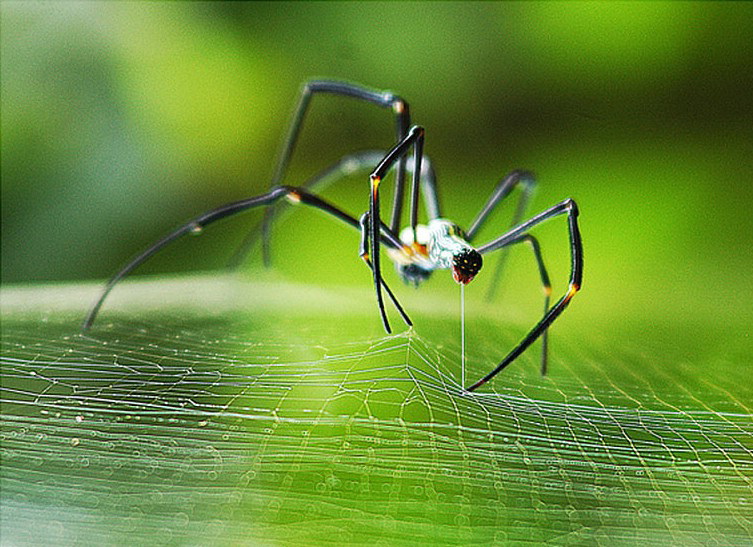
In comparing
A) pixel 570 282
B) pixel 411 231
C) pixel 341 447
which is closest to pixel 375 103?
pixel 411 231

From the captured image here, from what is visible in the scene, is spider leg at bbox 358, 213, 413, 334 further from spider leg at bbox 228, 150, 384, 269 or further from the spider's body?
spider leg at bbox 228, 150, 384, 269

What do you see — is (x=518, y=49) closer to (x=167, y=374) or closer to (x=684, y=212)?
(x=684, y=212)

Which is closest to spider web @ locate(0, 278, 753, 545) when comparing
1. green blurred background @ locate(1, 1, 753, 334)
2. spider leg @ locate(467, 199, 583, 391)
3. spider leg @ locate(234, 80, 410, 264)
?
spider leg @ locate(467, 199, 583, 391)

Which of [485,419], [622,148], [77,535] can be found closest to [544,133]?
[622,148]

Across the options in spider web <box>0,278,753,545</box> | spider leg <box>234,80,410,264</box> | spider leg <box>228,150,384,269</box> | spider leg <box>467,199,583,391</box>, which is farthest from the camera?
spider leg <box>228,150,384,269</box>

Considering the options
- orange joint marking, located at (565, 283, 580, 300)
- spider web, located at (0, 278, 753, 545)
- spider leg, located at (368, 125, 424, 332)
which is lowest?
spider web, located at (0, 278, 753, 545)

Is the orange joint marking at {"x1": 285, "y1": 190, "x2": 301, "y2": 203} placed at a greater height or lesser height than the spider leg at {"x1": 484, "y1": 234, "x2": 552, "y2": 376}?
greater

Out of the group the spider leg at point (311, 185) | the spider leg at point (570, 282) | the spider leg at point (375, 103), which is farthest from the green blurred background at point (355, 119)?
the spider leg at point (570, 282)

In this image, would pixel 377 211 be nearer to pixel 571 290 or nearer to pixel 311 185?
pixel 571 290
